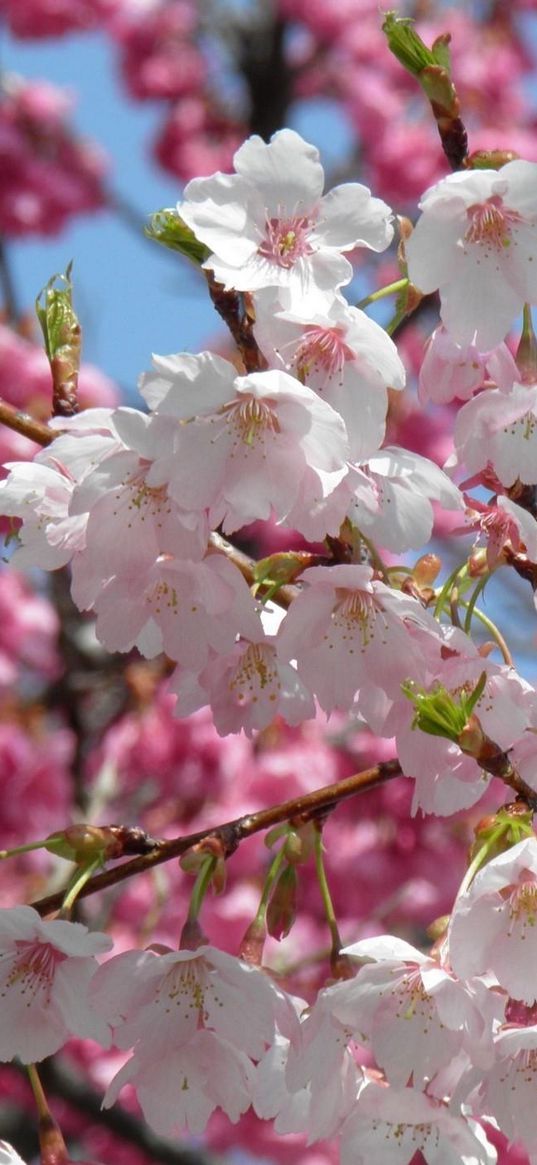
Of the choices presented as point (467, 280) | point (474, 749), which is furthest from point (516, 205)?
point (474, 749)

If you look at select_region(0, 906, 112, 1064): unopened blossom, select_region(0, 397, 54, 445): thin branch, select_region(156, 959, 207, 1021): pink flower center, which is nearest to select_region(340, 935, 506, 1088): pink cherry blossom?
select_region(156, 959, 207, 1021): pink flower center

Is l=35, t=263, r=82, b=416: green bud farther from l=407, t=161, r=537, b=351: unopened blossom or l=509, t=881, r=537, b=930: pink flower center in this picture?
l=509, t=881, r=537, b=930: pink flower center

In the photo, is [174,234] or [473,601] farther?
[473,601]

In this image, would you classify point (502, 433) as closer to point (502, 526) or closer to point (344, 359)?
point (502, 526)

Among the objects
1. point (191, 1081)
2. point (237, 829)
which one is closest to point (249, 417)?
point (237, 829)

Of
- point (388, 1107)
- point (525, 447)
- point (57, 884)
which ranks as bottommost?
point (57, 884)

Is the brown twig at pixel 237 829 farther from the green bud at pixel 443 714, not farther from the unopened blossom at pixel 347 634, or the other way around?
the green bud at pixel 443 714

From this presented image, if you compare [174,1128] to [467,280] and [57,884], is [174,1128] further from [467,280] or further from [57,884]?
[57,884]
